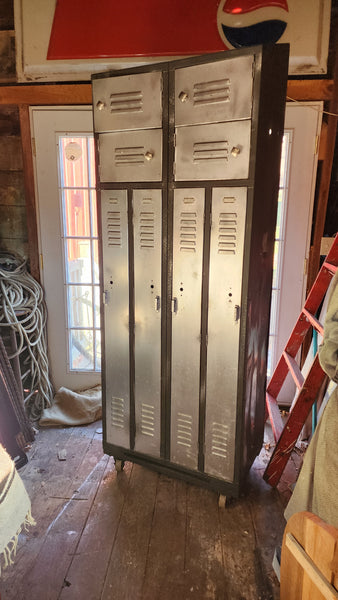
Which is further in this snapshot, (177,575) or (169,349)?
(169,349)

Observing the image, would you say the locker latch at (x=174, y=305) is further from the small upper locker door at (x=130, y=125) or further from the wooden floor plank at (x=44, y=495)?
the wooden floor plank at (x=44, y=495)

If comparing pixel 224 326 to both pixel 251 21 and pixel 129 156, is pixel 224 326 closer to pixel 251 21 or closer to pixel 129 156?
pixel 129 156

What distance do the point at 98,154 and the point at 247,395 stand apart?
1403 millimetres

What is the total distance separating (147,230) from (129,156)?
360mm

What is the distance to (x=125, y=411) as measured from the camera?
7.17 feet

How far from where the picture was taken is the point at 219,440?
196 cm

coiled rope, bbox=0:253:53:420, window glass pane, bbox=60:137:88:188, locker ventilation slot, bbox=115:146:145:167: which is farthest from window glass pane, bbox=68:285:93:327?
locker ventilation slot, bbox=115:146:145:167

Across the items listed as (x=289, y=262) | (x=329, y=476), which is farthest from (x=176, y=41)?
(x=329, y=476)

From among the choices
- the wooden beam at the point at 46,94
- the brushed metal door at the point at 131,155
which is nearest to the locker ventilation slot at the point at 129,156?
the brushed metal door at the point at 131,155

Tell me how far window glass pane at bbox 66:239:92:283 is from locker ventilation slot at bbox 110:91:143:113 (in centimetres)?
117

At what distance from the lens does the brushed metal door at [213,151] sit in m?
1.67

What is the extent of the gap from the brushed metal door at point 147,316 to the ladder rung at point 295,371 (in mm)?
749

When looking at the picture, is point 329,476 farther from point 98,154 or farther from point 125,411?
point 98,154

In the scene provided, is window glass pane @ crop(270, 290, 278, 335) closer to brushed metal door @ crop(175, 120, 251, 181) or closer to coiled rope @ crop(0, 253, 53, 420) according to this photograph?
brushed metal door @ crop(175, 120, 251, 181)
